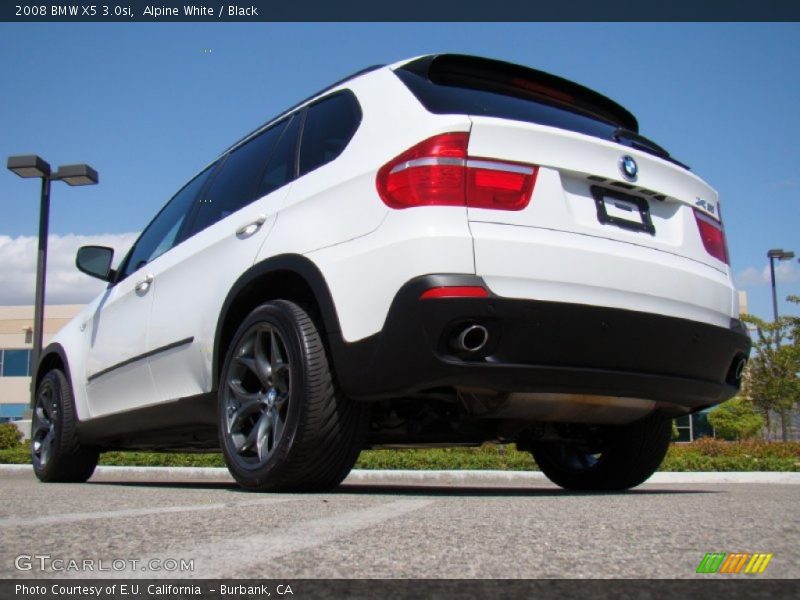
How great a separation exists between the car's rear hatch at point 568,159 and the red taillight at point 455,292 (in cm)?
13

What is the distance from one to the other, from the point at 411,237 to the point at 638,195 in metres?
1.29

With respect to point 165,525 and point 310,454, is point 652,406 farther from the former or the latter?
point 165,525

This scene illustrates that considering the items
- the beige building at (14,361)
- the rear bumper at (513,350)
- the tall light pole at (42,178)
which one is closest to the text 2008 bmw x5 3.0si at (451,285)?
the rear bumper at (513,350)

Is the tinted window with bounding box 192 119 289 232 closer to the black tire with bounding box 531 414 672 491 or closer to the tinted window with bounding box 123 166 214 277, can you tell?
the tinted window with bounding box 123 166 214 277

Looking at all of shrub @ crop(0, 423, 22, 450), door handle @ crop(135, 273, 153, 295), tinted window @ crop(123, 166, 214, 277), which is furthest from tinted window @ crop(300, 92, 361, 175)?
shrub @ crop(0, 423, 22, 450)

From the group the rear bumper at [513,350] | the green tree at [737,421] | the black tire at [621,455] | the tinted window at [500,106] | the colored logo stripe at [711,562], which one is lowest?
the green tree at [737,421]

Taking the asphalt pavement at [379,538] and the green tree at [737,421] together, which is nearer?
the asphalt pavement at [379,538]

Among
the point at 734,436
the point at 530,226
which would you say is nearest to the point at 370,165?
the point at 530,226

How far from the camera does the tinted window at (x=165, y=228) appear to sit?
552cm

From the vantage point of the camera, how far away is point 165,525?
2.17 m

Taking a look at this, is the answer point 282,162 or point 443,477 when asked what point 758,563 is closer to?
point 282,162

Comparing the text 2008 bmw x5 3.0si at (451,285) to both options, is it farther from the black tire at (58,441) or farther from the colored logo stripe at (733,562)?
the black tire at (58,441)

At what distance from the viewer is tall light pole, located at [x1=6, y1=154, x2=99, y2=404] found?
14750 millimetres

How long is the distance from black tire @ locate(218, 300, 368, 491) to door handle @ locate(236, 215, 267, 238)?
1.53ft
